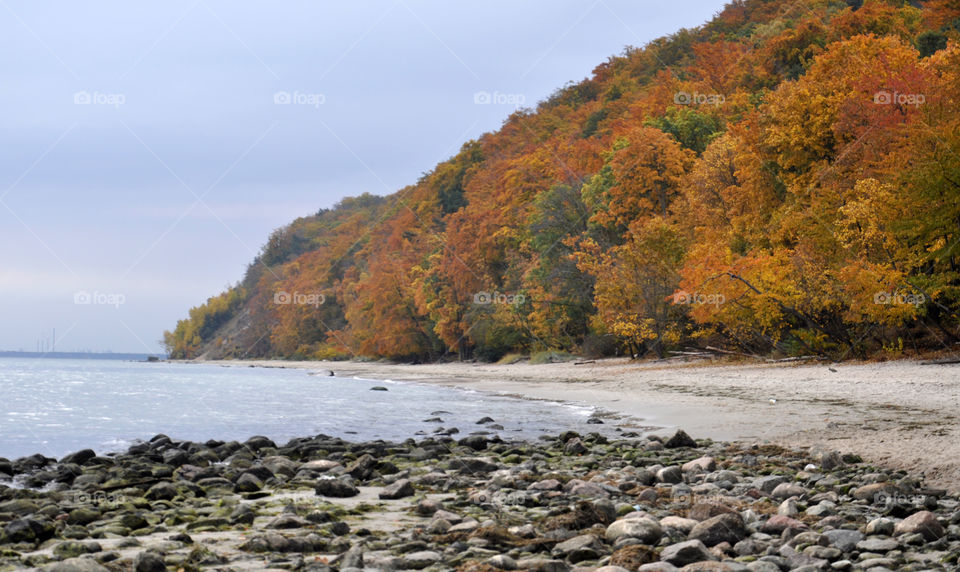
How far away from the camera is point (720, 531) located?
5.89 meters

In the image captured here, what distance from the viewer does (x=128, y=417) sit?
22.2 meters

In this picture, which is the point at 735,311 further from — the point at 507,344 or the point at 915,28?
the point at 915,28

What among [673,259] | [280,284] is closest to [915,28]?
[673,259]

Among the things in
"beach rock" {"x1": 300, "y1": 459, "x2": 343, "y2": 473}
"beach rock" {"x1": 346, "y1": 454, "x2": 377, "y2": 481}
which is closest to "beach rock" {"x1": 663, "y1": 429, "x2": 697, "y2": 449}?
"beach rock" {"x1": 346, "y1": 454, "x2": 377, "y2": 481}

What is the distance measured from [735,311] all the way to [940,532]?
79.5 ft

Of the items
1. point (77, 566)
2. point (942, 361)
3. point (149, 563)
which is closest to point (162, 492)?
point (149, 563)

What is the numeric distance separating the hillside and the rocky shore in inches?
621

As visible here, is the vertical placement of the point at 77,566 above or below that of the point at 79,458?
above

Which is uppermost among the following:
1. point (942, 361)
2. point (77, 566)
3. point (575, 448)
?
point (942, 361)

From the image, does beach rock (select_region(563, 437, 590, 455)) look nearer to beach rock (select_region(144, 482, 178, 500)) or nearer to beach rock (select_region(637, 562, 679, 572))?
beach rock (select_region(144, 482, 178, 500))

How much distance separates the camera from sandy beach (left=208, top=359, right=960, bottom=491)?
10.1 metres

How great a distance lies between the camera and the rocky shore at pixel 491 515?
5.52 m

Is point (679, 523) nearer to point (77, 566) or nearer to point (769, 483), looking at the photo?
point (769, 483)

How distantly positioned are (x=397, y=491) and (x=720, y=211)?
30.6 metres
